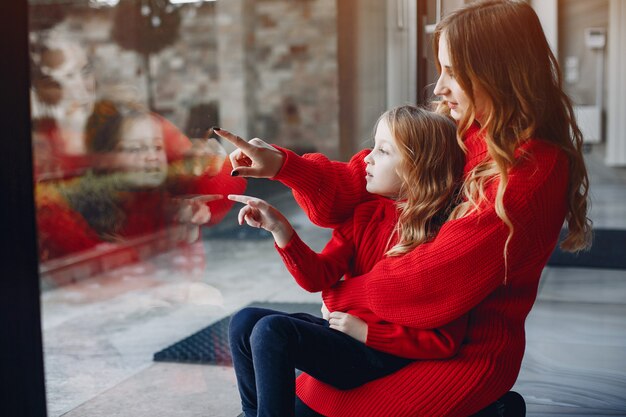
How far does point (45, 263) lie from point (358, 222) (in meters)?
3.20

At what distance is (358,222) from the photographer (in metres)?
1.56

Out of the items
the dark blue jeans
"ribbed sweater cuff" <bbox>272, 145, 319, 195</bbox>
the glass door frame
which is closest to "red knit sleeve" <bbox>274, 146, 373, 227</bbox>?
"ribbed sweater cuff" <bbox>272, 145, 319, 195</bbox>

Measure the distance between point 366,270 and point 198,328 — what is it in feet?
5.04

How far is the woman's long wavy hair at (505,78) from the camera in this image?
140cm

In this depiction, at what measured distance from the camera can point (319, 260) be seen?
1.50 meters

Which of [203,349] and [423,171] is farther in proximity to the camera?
[203,349]

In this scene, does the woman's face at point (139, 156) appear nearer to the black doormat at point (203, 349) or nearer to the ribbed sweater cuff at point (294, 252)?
the black doormat at point (203, 349)

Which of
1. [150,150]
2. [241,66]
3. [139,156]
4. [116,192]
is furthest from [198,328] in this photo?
[241,66]

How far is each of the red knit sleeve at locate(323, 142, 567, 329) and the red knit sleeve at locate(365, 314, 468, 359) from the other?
2 cm

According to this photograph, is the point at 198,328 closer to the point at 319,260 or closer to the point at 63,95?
the point at 319,260

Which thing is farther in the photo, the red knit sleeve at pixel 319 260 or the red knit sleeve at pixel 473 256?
the red knit sleeve at pixel 319 260

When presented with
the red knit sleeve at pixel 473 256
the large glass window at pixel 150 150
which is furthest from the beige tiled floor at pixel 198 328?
the red knit sleeve at pixel 473 256

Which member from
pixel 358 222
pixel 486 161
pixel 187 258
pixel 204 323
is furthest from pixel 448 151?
pixel 187 258

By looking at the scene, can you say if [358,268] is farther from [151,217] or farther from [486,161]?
[151,217]
